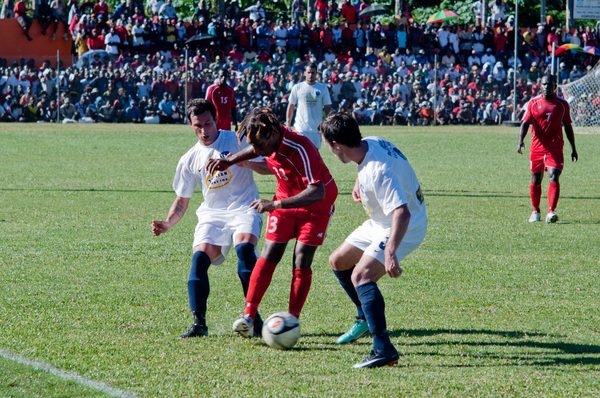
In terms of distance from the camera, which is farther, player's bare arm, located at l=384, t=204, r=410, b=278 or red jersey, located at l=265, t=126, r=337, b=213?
red jersey, located at l=265, t=126, r=337, b=213

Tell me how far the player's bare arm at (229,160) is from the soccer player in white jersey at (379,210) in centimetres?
76

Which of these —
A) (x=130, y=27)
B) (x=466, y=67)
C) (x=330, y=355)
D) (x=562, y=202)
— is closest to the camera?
(x=330, y=355)

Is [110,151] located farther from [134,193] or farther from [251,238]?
[251,238]

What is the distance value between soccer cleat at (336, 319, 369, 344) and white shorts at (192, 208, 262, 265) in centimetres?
98

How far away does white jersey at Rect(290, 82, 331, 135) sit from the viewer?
555 inches

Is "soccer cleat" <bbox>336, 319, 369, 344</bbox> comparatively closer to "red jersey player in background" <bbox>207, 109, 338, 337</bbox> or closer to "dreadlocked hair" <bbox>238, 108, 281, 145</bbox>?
"red jersey player in background" <bbox>207, 109, 338, 337</bbox>

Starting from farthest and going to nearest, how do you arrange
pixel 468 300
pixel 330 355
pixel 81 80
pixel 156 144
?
pixel 81 80 < pixel 156 144 < pixel 468 300 < pixel 330 355

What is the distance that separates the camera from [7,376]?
167 inches

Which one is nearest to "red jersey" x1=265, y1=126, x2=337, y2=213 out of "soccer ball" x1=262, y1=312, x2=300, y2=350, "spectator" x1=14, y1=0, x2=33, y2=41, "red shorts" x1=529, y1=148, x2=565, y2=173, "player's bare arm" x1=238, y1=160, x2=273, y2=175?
"player's bare arm" x1=238, y1=160, x2=273, y2=175

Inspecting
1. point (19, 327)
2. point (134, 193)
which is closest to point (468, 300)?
point (19, 327)

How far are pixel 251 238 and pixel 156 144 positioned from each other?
52.8 ft

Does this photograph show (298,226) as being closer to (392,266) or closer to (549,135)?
(392,266)

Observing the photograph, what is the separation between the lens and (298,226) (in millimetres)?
5164

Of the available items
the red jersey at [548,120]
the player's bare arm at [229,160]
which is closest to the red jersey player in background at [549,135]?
the red jersey at [548,120]
